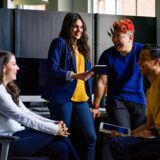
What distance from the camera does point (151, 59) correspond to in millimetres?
2342

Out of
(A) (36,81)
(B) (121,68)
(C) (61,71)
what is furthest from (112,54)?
(A) (36,81)

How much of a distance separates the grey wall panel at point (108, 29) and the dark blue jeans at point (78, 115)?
3.78ft

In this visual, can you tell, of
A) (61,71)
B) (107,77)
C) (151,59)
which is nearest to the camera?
(151,59)

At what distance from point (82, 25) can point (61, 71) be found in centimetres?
39

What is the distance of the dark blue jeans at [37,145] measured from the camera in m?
2.38

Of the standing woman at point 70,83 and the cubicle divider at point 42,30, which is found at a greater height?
the cubicle divider at point 42,30

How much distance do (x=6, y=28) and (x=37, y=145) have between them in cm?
167

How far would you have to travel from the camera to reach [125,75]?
2.89 m

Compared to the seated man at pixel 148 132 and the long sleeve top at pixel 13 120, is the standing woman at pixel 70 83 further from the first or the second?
the seated man at pixel 148 132

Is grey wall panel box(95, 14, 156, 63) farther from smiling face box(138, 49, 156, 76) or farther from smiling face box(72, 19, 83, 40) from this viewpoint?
smiling face box(138, 49, 156, 76)

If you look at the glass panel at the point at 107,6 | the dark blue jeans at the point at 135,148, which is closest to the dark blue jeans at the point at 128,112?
the dark blue jeans at the point at 135,148

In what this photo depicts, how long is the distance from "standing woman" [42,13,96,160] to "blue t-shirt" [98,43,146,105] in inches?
7.3

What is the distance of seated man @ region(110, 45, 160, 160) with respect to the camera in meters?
2.19

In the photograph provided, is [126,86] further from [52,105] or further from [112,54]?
[52,105]
